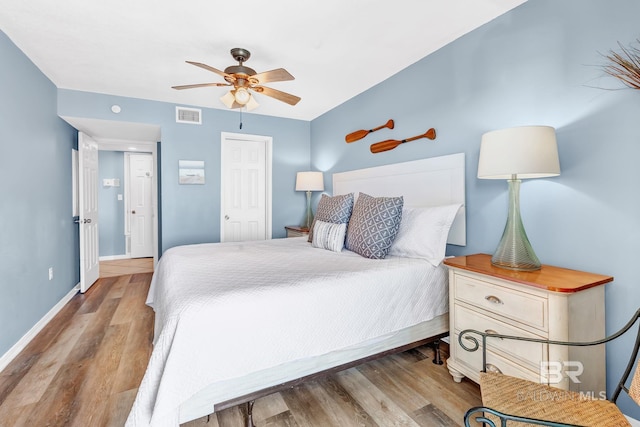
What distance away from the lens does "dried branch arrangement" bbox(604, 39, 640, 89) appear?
4.67 feet

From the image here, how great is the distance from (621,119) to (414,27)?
54.4 inches

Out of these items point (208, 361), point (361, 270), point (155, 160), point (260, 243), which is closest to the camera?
point (208, 361)

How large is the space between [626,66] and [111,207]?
22.6ft

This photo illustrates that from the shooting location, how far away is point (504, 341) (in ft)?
5.21

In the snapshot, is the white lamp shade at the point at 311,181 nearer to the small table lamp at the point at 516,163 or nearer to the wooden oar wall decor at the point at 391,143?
the wooden oar wall decor at the point at 391,143

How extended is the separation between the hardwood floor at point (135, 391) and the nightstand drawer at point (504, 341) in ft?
1.17

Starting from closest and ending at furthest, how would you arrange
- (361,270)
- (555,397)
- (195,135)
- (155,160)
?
(555,397), (361,270), (195,135), (155,160)

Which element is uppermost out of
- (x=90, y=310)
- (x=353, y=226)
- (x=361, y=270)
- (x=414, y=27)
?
(x=414, y=27)

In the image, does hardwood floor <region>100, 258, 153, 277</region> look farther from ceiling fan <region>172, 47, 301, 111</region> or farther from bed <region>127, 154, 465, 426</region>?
ceiling fan <region>172, 47, 301, 111</region>

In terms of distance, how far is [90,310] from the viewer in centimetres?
306

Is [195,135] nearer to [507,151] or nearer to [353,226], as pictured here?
[353,226]

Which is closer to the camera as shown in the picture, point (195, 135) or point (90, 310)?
point (90, 310)

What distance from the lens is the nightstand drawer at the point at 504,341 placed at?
1.44m

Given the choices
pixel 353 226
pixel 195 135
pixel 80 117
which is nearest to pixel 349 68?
pixel 353 226
